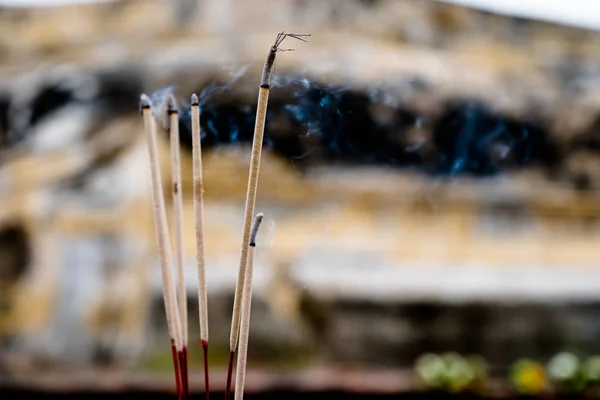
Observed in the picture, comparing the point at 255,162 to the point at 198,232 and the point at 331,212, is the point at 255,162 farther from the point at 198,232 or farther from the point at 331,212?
the point at 331,212

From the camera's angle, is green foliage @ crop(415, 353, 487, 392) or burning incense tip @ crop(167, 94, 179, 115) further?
green foliage @ crop(415, 353, 487, 392)

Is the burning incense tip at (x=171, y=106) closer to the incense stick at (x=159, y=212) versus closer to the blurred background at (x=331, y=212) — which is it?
the incense stick at (x=159, y=212)

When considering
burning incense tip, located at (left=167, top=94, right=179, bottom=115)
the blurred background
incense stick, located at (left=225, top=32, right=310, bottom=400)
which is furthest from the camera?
the blurred background

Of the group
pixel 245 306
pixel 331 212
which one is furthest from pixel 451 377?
pixel 245 306

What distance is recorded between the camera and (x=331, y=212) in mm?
3420

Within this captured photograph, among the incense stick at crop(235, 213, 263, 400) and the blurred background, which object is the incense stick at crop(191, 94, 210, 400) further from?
the blurred background

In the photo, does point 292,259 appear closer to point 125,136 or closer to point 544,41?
point 125,136

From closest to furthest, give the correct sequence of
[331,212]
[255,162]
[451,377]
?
[255,162] < [451,377] < [331,212]

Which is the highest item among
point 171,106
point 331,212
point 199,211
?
point 171,106

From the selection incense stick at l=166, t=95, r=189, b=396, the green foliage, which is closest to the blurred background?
the green foliage

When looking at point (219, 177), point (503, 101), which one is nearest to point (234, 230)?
point (219, 177)

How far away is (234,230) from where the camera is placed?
10.8ft

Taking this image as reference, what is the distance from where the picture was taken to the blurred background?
3.15 m

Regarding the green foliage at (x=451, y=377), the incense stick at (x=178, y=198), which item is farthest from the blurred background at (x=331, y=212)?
the incense stick at (x=178, y=198)
